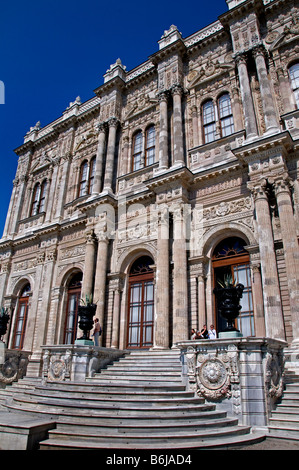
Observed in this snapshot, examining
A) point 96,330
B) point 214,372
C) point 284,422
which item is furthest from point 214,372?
point 96,330

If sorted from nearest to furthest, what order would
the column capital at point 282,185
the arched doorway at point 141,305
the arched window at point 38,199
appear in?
1. the column capital at point 282,185
2. the arched doorway at point 141,305
3. the arched window at point 38,199

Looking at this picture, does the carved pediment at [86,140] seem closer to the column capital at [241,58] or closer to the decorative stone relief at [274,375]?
the column capital at [241,58]

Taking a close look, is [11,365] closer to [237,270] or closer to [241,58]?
[237,270]

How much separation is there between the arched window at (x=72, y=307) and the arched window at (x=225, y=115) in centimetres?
1045

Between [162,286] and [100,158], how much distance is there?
9.05 m

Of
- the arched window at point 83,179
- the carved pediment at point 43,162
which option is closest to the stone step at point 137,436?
the arched window at point 83,179

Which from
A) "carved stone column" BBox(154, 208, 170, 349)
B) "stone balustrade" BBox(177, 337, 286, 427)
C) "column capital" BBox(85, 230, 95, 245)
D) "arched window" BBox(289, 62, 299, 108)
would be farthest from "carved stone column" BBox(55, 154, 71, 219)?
"stone balustrade" BBox(177, 337, 286, 427)

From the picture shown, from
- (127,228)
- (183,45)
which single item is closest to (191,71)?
(183,45)

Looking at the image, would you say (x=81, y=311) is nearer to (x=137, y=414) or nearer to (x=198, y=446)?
(x=137, y=414)

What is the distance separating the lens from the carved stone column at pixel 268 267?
408 inches

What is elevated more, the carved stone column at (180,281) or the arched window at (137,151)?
the arched window at (137,151)

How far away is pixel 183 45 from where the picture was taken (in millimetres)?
17500

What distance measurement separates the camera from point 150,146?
58.5ft

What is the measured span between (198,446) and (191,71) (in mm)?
16843
